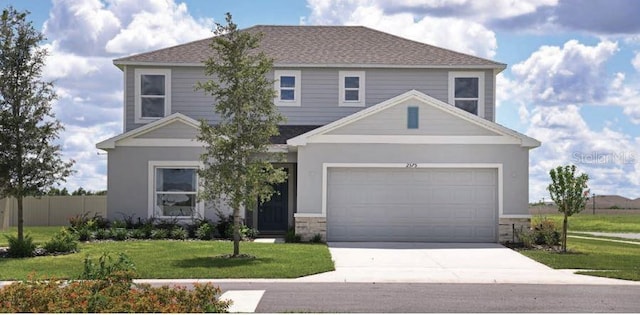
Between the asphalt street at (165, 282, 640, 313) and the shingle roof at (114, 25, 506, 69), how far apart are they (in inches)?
569

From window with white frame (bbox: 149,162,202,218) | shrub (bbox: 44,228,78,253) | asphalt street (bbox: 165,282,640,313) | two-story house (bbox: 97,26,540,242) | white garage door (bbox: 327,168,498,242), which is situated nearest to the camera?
asphalt street (bbox: 165,282,640,313)

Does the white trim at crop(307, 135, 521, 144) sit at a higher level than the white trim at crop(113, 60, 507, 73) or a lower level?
lower

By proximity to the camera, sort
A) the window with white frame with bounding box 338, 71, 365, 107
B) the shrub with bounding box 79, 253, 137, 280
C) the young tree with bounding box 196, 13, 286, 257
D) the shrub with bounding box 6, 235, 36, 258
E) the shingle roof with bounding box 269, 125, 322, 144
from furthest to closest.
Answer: the window with white frame with bounding box 338, 71, 365, 107 < the shingle roof with bounding box 269, 125, 322, 144 < the shrub with bounding box 6, 235, 36, 258 < the young tree with bounding box 196, 13, 286, 257 < the shrub with bounding box 79, 253, 137, 280

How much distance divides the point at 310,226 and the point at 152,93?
845 centimetres

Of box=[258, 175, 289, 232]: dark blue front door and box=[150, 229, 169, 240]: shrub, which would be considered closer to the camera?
box=[150, 229, 169, 240]: shrub

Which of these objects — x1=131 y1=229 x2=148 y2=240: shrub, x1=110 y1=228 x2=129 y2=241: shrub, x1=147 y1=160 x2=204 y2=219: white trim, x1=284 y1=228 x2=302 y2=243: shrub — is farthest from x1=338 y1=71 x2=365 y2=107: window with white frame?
x1=110 y1=228 x2=129 y2=241: shrub

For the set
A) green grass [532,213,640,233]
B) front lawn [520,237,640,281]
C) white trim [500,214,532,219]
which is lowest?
green grass [532,213,640,233]

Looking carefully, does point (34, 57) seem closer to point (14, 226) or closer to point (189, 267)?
point (189, 267)

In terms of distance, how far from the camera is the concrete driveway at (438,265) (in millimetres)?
17297

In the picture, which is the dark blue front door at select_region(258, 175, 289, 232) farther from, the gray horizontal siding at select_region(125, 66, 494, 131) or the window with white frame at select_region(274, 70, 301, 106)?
the window with white frame at select_region(274, 70, 301, 106)

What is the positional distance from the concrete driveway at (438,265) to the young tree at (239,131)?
2748 mm

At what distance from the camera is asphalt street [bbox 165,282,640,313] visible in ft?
43.1

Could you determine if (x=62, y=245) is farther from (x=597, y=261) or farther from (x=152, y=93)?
(x=597, y=261)

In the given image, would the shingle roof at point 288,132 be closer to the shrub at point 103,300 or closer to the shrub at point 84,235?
the shrub at point 84,235
